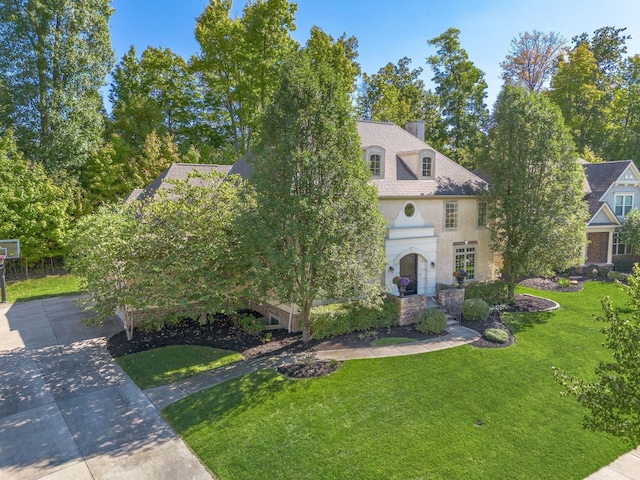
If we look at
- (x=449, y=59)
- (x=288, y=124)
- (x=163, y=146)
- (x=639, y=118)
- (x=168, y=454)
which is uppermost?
(x=449, y=59)

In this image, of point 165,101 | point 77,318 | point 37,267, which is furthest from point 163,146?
point 77,318

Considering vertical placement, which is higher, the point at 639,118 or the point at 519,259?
the point at 639,118

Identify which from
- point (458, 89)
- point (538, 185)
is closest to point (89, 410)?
point (538, 185)

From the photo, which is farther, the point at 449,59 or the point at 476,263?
the point at 449,59

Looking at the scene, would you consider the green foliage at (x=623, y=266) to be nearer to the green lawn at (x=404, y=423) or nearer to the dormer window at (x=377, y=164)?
the green lawn at (x=404, y=423)

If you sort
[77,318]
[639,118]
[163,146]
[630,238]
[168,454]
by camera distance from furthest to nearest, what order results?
[639,118], [163,146], [630,238], [77,318], [168,454]

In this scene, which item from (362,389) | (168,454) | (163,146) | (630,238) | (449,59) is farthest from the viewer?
(449,59)

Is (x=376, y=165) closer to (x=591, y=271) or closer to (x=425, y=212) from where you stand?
(x=425, y=212)

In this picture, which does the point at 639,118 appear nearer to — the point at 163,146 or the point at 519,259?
the point at 519,259
